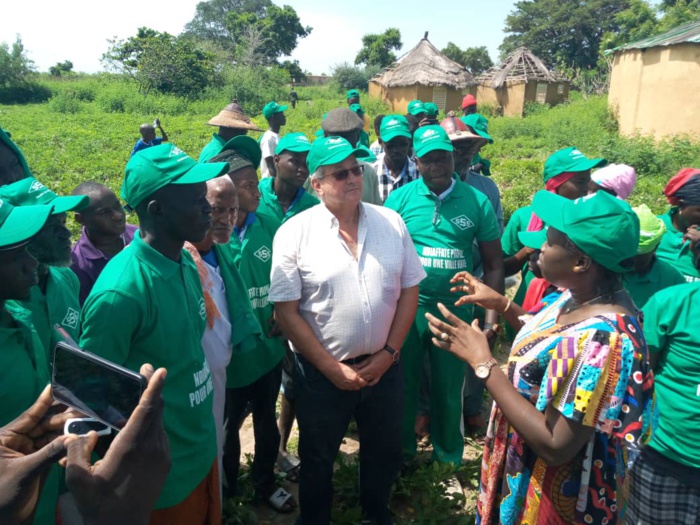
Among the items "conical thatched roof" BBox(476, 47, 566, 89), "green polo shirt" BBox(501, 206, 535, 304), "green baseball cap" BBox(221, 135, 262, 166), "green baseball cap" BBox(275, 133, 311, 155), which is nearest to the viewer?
"green baseball cap" BBox(221, 135, 262, 166)

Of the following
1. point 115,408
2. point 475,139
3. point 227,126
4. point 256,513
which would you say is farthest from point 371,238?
point 227,126

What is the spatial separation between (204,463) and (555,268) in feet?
5.29

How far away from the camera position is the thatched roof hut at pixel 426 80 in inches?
916

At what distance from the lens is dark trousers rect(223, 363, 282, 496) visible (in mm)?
3061

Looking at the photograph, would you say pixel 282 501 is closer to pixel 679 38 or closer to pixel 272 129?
pixel 272 129

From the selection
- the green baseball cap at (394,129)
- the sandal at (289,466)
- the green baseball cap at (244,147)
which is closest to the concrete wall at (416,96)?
the green baseball cap at (394,129)

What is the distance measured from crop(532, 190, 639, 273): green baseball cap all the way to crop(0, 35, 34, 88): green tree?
35444 mm

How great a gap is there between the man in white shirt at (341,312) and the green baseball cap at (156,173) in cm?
68

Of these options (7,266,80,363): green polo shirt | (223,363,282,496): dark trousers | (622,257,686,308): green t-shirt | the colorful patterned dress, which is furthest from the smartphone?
(622,257,686,308): green t-shirt

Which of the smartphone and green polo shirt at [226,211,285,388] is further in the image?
green polo shirt at [226,211,285,388]

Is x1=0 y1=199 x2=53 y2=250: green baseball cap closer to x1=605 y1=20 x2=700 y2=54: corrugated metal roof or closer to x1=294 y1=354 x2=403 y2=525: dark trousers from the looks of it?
x1=294 y1=354 x2=403 y2=525: dark trousers

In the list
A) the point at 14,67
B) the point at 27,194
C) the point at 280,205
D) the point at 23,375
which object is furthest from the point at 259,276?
Answer: the point at 14,67

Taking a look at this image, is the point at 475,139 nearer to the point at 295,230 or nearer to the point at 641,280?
the point at 641,280

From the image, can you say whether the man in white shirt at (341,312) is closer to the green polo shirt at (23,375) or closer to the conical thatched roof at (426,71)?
the green polo shirt at (23,375)
